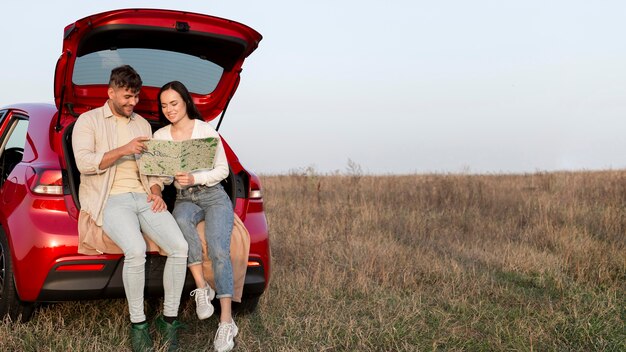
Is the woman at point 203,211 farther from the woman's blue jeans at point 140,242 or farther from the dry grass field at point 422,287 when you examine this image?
the dry grass field at point 422,287

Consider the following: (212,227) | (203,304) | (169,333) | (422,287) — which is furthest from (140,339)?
(422,287)

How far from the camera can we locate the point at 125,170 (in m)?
4.07

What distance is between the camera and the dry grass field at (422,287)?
421 centimetres

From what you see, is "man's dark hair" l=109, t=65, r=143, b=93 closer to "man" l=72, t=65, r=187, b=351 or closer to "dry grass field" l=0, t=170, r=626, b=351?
"man" l=72, t=65, r=187, b=351

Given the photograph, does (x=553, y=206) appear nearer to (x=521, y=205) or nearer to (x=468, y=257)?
(x=521, y=205)

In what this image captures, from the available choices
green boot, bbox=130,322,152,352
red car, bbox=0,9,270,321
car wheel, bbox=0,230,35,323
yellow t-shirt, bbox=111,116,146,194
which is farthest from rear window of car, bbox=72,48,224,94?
green boot, bbox=130,322,152,352

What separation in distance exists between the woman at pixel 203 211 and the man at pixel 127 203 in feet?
0.45

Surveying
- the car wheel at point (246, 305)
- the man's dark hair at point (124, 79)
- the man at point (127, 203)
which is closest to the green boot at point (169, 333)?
the man at point (127, 203)

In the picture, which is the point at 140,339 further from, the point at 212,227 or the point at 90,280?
the point at 212,227

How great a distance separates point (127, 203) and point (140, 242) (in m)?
0.31

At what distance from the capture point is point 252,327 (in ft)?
14.8

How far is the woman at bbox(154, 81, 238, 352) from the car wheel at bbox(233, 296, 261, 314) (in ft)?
1.74

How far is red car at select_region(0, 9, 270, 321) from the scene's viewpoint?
12.3ft

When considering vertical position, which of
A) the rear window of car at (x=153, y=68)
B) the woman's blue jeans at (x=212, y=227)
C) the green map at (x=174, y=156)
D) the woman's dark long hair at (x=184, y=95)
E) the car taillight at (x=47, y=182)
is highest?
the rear window of car at (x=153, y=68)
